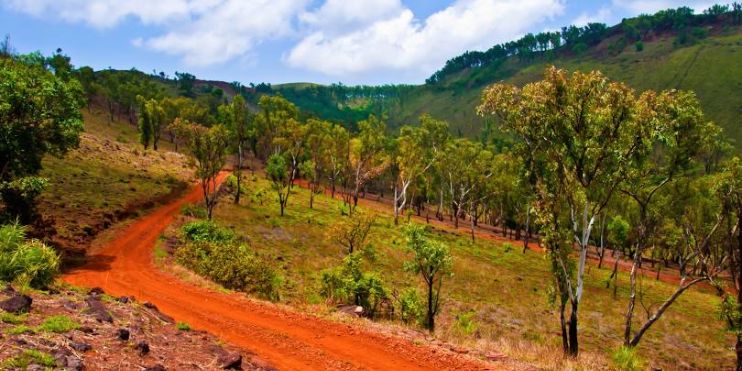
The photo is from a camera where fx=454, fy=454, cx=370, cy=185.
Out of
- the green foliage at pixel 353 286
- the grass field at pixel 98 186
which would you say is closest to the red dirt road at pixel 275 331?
the green foliage at pixel 353 286

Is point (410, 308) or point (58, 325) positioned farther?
point (410, 308)

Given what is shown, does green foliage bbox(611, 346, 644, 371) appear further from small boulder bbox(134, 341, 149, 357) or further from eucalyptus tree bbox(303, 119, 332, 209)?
eucalyptus tree bbox(303, 119, 332, 209)

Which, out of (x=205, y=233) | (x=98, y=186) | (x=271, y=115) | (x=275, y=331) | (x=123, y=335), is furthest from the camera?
(x=271, y=115)

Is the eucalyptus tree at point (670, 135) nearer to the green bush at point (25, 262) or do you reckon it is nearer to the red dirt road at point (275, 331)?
the red dirt road at point (275, 331)

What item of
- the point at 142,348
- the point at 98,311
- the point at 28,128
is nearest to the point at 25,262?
the point at 98,311

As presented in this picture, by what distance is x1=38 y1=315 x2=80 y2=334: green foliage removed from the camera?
10.8 metres

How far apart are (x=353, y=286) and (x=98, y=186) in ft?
127

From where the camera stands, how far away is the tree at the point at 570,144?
1978 cm

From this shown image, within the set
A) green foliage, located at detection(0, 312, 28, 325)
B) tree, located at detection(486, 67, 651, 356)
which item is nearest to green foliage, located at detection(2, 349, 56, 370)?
green foliage, located at detection(0, 312, 28, 325)

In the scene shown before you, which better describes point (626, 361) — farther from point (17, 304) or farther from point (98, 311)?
point (17, 304)

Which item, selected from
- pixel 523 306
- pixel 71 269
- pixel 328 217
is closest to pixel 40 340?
pixel 71 269

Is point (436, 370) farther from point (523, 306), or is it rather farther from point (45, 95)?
point (523, 306)

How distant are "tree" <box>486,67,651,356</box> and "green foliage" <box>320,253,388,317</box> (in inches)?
353

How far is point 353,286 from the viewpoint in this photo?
78.0 feet
